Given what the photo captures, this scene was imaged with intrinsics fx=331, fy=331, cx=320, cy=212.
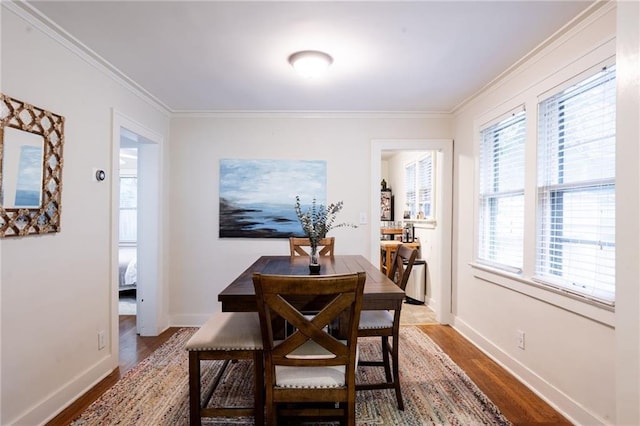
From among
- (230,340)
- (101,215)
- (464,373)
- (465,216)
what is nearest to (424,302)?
(465,216)

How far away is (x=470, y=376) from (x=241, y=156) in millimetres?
3087

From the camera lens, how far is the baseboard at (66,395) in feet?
6.22

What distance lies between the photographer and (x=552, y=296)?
7.10ft

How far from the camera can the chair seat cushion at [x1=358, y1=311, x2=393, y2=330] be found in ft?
7.01

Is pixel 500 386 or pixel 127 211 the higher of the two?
pixel 127 211

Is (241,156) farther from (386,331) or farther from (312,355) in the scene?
(312,355)

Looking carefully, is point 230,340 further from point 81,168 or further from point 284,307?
point 81,168

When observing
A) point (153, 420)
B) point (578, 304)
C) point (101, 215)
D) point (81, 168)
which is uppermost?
point (81, 168)

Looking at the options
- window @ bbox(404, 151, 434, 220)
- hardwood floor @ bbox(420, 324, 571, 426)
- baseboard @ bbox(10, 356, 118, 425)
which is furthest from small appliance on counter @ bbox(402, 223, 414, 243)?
baseboard @ bbox(10, 356, 118, 425)

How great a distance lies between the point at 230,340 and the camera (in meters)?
1.77

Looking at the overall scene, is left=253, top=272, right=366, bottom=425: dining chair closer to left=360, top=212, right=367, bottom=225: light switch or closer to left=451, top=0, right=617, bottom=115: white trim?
left=451, top=0, right=617, bottom=115: white trim

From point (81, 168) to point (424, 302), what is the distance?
417 centimetres

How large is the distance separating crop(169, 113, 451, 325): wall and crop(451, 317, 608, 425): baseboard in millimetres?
1334

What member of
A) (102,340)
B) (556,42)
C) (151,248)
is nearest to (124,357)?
(102,340)
